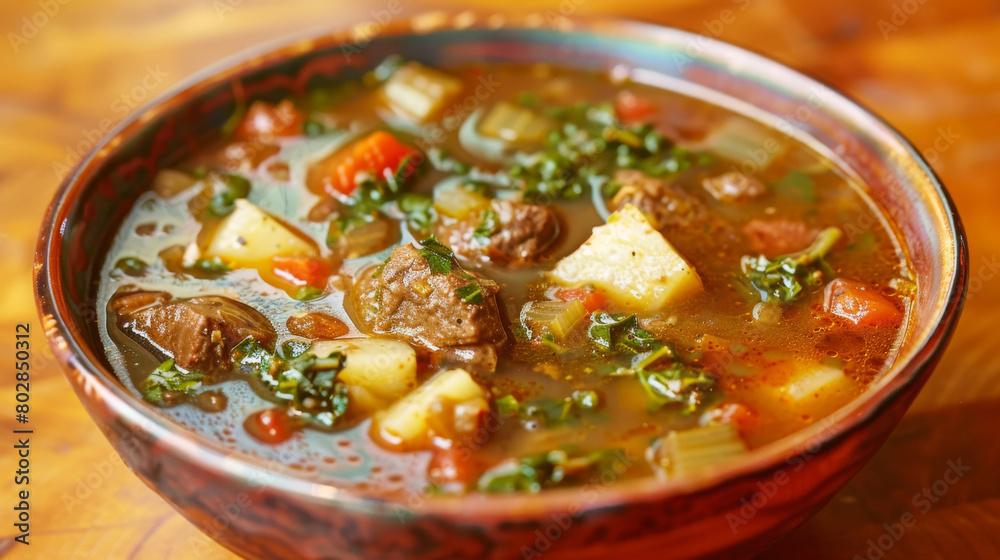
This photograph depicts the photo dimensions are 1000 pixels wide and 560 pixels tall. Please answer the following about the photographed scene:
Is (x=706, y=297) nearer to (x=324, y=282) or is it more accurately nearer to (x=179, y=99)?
(x=324, y=282)

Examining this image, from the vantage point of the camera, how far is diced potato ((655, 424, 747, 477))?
96.2 inches

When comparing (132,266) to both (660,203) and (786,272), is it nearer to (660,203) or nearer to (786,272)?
(660,203)

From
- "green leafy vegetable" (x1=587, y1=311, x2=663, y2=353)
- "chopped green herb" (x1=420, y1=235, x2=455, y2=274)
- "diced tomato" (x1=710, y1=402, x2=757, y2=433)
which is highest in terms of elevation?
"chopped green herb" (x1=420, y1=235, x2=455, y2=274)

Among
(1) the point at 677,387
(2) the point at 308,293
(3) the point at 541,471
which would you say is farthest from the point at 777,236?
(2) the point at 308,293

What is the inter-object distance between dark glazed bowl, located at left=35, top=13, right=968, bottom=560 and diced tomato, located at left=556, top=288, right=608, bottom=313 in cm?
82

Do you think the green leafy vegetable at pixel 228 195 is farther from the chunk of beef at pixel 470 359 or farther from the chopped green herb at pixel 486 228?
the chunk of beef at pixel 470 359

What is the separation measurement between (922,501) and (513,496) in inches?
66.1

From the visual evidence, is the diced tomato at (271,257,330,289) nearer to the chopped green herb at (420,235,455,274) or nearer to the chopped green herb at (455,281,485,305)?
the chopped green herb at (420,235,455,274)

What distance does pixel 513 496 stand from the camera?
6.55 feet

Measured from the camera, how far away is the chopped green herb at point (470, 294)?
2.86 metres
